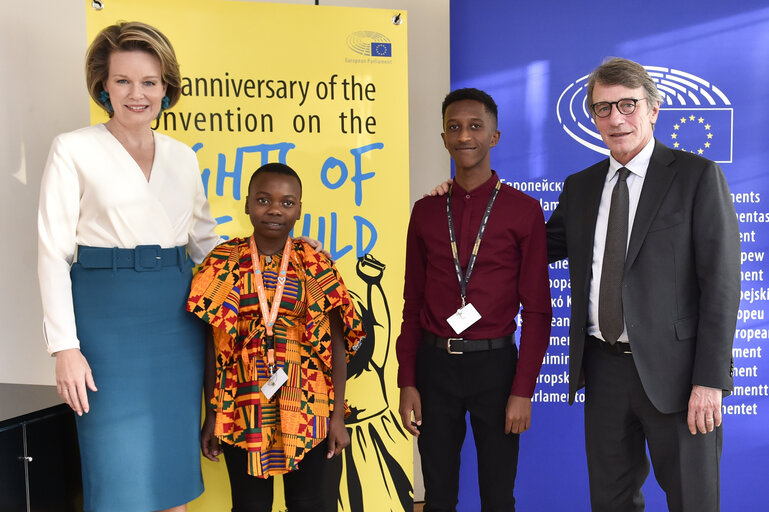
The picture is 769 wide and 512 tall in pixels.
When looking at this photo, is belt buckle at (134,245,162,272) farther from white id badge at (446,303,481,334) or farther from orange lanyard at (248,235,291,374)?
white id badge at (446,303,481,334)

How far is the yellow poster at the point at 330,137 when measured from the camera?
261cm

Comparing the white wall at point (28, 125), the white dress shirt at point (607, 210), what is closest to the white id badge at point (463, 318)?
the white dress shirt at point (607, 210)

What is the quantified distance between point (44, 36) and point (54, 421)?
80.6 inches

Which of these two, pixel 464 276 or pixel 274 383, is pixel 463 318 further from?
pixel 274 383

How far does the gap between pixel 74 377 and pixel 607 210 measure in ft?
6.01

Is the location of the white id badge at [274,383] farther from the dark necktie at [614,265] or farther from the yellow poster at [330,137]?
the dark necktie at [614,265]

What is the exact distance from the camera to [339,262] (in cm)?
275

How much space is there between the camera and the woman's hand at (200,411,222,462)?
1.97m

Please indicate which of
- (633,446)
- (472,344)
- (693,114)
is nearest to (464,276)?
(472,344)

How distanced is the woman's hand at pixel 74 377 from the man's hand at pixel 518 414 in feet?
4.38

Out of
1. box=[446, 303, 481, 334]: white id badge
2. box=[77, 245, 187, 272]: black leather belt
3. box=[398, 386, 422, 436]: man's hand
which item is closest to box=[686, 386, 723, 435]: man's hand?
box=[446, 303, 481, 334]: white id badge

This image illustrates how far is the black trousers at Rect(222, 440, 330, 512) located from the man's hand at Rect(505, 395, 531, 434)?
0.65 metres

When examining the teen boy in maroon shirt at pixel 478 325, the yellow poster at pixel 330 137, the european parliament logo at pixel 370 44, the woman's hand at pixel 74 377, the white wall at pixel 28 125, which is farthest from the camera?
the white wall at pixel 28 125

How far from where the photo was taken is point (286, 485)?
2.04 metres
